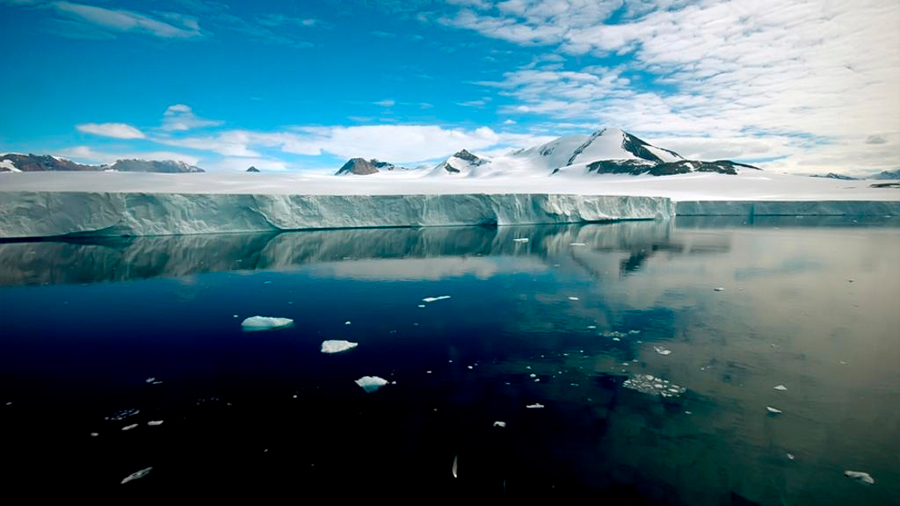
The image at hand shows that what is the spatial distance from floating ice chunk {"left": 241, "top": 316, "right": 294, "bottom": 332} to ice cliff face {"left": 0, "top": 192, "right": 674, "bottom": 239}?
1234 cm

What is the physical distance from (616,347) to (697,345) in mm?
913

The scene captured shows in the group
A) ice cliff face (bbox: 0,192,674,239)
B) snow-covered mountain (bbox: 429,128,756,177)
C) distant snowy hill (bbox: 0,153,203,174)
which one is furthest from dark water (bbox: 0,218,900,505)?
distant snowy hill (bbox: 0,153,203,174)

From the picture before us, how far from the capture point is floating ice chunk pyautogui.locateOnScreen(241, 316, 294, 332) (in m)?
5.63

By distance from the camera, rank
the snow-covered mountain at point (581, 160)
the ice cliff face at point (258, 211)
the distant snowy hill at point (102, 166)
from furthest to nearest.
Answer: the distant snowy hill at point (102, 166)
the snow-covered mountain at point (581, 160)
the ice cliff face at point (258, 211)

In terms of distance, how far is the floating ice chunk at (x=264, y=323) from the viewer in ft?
18.5

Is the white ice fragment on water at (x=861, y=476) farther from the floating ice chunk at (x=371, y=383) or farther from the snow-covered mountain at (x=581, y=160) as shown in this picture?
the snow-covered mountain at (x=581, y=160)

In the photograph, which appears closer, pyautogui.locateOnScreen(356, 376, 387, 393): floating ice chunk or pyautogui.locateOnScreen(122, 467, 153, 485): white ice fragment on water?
pyautogui.locateOnScreen(122, 467, 153, 485): white ice fragment on water

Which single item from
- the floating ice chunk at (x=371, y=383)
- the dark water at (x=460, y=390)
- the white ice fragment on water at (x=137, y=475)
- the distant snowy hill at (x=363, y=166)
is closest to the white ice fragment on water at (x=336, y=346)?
the dark water at (x=460, y=390)

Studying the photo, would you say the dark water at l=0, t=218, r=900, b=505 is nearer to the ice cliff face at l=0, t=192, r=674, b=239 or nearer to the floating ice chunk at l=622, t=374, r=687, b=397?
the floating ice chunk at l=622, t=374, r=687, b=397

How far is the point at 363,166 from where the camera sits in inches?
4348

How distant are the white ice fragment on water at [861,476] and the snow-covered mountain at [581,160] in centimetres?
5782

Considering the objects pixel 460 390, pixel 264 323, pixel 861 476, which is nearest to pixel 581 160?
pixel 264 323

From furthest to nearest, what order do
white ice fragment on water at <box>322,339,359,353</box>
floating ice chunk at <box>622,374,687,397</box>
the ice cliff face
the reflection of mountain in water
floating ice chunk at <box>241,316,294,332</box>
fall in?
the ice cliff face → the reflection of mountain in water → floating ice chunk at <box>241,316,294,332</box> → white ice fragment on water at <box>322,339,359,353</box> → floating ice chunk at <box>622,374,687,397</box>

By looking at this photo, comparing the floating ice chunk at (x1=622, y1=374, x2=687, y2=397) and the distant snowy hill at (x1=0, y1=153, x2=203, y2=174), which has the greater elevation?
the distant snowy hill at (x1=0, y1=153, x2=203, y2=174)
